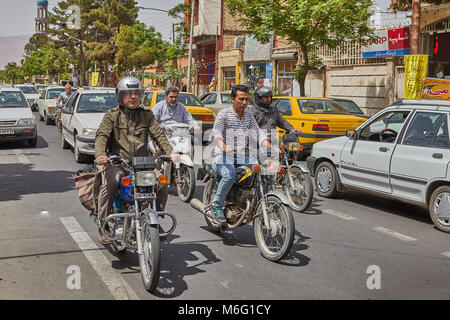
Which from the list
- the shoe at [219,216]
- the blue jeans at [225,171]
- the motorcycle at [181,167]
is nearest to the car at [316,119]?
the motorcycle at [181,167]

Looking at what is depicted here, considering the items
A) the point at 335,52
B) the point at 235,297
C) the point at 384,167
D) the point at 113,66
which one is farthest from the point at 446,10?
the point at 113,66

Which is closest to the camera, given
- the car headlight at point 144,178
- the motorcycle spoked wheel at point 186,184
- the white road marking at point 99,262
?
the white road marking at point 99,262

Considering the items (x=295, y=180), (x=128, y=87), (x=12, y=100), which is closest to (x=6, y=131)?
(x=12, y=100)

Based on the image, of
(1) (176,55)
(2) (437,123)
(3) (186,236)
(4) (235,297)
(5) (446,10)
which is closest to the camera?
(4) (235,297)

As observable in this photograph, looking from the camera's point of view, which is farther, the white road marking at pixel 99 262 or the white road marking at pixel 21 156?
the white road marking at pixel 21 156

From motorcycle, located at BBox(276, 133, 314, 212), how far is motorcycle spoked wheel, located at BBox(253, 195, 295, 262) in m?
2.22

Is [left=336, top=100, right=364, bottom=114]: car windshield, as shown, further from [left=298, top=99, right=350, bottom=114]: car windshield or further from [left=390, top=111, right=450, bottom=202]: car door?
[left=390, top=111, right=450, bottom=202]: car door

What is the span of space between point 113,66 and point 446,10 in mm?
45245

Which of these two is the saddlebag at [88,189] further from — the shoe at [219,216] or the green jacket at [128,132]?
the shoe at [219,216]

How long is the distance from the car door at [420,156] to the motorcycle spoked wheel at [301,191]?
120 centimetres

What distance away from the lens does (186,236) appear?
6.57 m

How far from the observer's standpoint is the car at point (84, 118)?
1213 cm

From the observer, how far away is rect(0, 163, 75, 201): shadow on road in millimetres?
9258
